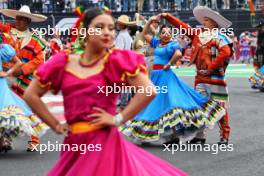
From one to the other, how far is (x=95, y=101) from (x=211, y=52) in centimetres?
621

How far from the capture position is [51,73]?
5.50 metres

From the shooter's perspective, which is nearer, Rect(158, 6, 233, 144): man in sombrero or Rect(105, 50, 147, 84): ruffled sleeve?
Rect(105, 50, 147, 84): ruffled sleeve

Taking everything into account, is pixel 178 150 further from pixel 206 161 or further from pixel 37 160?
pixel 37 160

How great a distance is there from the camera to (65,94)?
215 inches

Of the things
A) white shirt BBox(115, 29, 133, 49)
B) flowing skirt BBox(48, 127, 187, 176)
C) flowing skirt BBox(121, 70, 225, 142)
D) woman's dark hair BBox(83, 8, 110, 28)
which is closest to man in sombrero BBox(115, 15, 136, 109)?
white shirt BBox(115, 29, 133, 49)

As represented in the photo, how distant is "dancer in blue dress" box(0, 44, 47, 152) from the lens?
1025 cm

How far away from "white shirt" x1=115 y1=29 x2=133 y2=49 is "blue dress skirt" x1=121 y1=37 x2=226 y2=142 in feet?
14.8

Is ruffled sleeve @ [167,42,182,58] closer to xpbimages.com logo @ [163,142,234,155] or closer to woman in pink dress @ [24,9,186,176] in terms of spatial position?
xpbimages.com logo @ [163,142,234,155]

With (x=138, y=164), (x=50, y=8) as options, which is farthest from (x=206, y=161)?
(x=50, y=8)

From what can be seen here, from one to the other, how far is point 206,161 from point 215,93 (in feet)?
6.10

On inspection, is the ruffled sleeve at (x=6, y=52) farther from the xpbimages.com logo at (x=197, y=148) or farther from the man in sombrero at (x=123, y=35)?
the man in sombrero at (x=123, y=35)

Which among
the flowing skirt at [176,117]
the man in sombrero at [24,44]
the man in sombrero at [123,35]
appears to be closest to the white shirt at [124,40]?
the man in sombrero at [123,35]

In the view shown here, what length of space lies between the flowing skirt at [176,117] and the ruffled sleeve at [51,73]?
19.5ft

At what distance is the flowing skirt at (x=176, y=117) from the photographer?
11.4 meters
